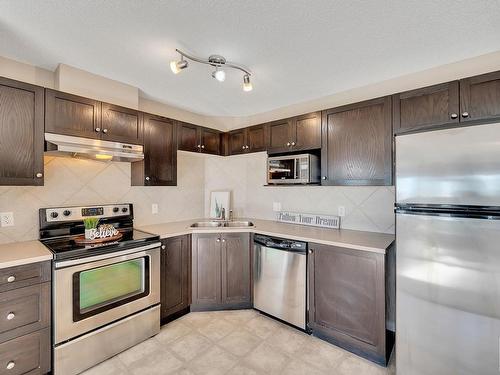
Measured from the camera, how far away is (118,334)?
2049mm

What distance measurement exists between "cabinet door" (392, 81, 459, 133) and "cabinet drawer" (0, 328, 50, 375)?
3092 millimetres

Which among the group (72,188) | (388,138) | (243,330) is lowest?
(243,330)

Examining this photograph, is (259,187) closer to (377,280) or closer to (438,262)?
(377,280)

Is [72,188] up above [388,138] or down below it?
below

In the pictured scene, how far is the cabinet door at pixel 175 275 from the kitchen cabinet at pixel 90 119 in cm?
116

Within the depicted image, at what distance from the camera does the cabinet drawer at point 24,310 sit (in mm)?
1563

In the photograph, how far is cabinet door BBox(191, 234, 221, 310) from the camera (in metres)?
2.71

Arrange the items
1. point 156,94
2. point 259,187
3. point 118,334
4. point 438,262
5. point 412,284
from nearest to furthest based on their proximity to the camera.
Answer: point 438,262 < point 412,284 < point 118,334 < point 156,94 < point 259,187

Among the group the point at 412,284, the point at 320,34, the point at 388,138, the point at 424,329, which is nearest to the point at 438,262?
the point at 412,284

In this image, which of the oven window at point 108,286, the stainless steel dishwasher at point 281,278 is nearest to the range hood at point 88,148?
the oven window at point 108,286

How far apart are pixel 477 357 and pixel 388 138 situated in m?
1.61

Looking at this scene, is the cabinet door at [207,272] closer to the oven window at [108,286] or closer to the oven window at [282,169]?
the oven window at [108,286]

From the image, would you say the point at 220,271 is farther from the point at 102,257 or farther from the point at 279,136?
the point at 279,136

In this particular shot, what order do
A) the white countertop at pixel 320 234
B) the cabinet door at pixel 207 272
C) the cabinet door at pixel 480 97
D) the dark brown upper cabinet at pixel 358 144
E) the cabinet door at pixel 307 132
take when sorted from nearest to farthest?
the cabinet door at pixel 480 97
the white countertop at pixel 320 234
the dark brown upper cabinet at pixel 358 144
the cabinet door at pixel 307 132
the cabinet door at pixel 207 272
